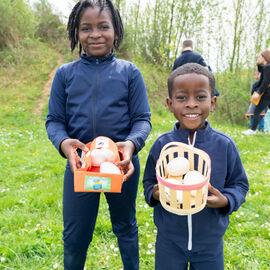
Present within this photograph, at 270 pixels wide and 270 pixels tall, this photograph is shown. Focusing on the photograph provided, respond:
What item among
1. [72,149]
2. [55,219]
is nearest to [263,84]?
[55,219]

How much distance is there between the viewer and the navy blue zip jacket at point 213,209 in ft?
4.22

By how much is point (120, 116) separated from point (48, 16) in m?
14.1

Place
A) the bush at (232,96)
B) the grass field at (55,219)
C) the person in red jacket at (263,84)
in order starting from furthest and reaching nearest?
the bush at (232,96) → the person in red jacket at (263,84) → the grass field at (55,219)

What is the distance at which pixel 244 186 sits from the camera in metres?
1.34

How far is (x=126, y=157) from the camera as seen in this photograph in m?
1.35

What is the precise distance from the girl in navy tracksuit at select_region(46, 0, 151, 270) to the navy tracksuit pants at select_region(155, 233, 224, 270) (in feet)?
1.30

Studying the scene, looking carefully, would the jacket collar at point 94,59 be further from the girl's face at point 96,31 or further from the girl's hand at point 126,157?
the girl's hand at point 126,157

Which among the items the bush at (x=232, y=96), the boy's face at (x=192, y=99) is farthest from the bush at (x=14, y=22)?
the boy's face at (x=192, y=99)

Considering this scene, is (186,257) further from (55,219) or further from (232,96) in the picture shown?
(232,96)

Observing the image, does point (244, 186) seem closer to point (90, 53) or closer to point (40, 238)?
point (90, 53)

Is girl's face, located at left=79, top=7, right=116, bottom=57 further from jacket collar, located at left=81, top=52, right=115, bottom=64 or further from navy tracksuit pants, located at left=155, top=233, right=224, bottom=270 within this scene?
navy tracksuit pants, located at left=155, top=233, right=224, bottom=270

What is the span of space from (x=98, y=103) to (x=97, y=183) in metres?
0.50

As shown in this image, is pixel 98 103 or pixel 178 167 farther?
pixel 98 103

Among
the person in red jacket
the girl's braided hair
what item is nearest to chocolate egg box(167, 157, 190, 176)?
the girl's braided hair
